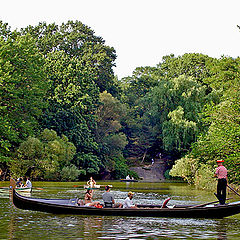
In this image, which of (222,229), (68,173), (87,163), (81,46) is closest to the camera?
(222,229)

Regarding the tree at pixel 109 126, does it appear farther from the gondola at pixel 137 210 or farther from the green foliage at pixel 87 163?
the gondola at pixel 137 210

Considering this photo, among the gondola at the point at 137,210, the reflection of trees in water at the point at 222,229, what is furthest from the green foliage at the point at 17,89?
the reflection of trees in water at the point at 222,229

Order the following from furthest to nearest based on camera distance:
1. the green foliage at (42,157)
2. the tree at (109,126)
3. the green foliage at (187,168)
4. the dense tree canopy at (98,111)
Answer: the tree at (109,126) → the green foliage at (42,157) → the green foliage at (187,168) → the dense tree canopy at (98,111)

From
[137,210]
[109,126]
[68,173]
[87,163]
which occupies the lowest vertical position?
[137,210]

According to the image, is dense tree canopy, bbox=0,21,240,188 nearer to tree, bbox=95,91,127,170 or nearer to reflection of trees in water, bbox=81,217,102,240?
tree, bbox=95,91,127,170

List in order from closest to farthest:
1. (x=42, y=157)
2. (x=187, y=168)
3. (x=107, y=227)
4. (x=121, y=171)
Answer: (x=107, y=227) → (x=187, y=168) → (x=42, y=157) → (x=121, y=171)

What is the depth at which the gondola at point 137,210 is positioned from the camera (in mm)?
17500

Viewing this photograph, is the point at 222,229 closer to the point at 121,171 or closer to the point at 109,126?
the point at 121,171

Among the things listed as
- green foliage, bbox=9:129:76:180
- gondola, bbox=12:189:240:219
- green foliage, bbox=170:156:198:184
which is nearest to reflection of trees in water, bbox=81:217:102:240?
gondola, bbox=12:189:240:219

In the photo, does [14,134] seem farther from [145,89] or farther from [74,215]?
[145,89]

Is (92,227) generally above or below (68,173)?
below

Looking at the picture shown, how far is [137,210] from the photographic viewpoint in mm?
17797

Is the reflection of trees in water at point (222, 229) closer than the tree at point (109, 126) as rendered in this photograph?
Yes

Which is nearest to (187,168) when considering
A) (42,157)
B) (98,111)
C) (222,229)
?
(42,157)
